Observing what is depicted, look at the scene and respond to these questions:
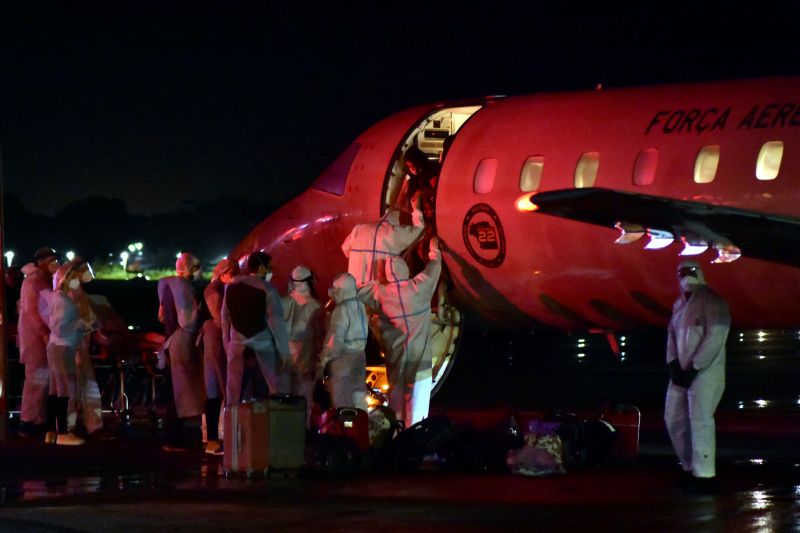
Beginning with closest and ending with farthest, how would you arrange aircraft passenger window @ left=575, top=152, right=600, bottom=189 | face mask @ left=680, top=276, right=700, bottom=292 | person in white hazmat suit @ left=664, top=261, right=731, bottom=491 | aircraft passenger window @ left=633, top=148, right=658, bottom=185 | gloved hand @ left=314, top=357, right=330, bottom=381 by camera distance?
person in white hazmat suit @ left=664, top=261, right=731, bottom=491 → face mask @ left=680, top=276, right=700, bottom=292 → gloved hand @ left=314, top=357, right=330, bottom=381 → aircraft passenger window @ left=633, top=148, right=658, bottom=185 → aircraft passenger window @ left=575, top=152, right=600, bottom=189

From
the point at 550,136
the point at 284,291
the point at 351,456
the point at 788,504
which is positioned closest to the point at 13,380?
the point at 284,291

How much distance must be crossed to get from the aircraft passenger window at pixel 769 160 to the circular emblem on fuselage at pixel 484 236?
357cm

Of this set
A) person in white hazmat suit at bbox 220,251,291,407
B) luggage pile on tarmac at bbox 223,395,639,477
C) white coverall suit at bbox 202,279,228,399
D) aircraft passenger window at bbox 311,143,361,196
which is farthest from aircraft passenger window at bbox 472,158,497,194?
luggage pile on tarmac at bbox 223,395,639,477

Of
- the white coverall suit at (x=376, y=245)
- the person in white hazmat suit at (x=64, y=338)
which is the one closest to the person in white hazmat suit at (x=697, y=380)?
the white coverall suit at (x=376, y=245)

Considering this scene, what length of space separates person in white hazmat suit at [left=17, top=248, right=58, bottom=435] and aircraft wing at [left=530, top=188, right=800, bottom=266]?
21.0 ft

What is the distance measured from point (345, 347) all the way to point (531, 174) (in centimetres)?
407

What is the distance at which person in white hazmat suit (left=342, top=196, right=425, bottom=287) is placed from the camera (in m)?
16.6

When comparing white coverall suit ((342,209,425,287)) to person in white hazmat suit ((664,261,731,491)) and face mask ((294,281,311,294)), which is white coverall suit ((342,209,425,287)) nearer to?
face mask ((294,281,311,294))

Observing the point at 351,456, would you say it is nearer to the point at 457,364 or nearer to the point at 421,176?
the point at 421,176

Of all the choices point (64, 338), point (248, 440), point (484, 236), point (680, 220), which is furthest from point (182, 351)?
point (680, 220)

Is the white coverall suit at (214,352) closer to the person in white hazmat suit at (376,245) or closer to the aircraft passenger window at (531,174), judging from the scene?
the person in white hazmat suit at (376,245)

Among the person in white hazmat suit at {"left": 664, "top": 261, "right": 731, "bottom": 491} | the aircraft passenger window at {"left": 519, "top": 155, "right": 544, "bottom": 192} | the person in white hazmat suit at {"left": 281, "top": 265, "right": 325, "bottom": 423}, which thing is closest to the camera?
the person in white hazmat suit at {"left": 664, "top": 261, "right": 731, "bottom": 491}

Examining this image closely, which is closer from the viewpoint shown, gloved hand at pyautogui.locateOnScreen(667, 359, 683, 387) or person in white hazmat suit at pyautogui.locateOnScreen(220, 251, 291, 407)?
gloved hand at pyautogui.locateOnScreen(667, 359, 683, 387)

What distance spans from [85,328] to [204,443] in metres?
1.78
